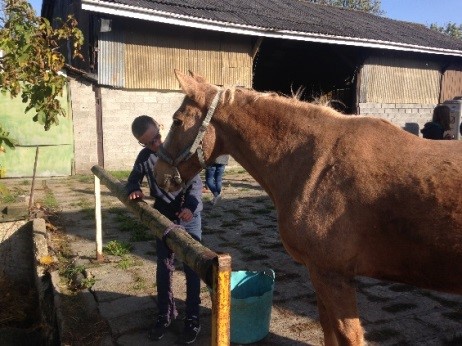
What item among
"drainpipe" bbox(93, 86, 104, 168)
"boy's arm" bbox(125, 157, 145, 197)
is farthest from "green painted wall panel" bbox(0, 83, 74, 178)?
"boy's arm" bbox(125, 157, 145, 197)

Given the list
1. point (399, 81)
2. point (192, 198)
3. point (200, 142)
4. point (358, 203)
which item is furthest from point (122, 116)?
point (399, 81)

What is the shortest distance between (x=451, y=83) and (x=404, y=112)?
3.15 m

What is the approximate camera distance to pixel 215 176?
7.65m

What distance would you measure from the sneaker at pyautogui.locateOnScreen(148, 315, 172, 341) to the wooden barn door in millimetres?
16962

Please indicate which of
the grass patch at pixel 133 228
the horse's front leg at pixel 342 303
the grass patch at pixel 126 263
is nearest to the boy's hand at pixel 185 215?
the horse's front leg at pixel 342 303

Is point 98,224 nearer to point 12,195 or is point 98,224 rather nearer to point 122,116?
point 12,195

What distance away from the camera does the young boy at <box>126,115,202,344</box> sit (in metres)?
3.24

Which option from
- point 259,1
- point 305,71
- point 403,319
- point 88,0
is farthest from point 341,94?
point 403,319

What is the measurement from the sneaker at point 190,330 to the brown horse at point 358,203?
1068 mm

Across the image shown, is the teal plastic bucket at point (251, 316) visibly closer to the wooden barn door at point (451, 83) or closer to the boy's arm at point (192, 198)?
the boy's arm at point (192, 198)

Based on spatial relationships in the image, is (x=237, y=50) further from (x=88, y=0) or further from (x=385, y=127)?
(x=385, y=127)

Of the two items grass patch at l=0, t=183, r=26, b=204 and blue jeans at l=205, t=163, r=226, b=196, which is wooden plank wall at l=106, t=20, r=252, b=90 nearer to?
grass patch at l=0, t=183, r=26, b=204

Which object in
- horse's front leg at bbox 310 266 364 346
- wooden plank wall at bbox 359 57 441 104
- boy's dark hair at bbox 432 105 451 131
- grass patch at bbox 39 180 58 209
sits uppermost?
wooden plank wall at bbox 359 57 441 104

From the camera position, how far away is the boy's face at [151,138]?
3322 mm
